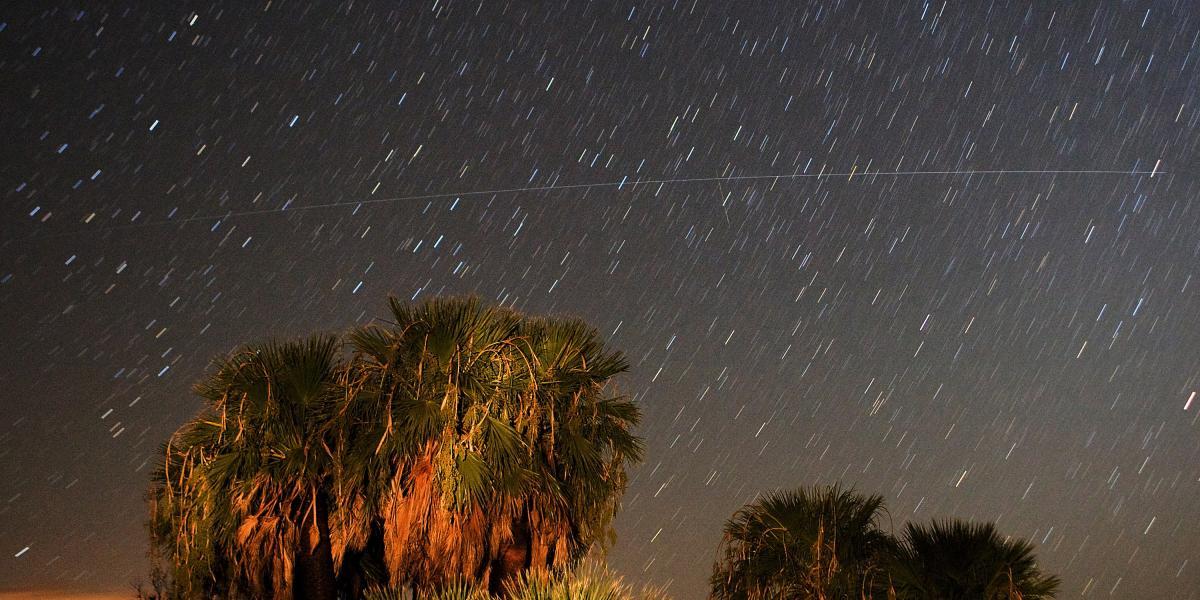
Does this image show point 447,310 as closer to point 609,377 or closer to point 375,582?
point 609,377

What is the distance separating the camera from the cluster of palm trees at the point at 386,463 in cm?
1470

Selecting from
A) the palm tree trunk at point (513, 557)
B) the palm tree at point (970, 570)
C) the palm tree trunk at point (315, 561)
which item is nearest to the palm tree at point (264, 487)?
the palm tree trunk at point (315, 561)

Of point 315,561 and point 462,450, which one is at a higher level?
point 462,450

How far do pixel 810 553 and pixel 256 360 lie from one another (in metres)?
9.42

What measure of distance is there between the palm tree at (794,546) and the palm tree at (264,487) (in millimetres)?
6711

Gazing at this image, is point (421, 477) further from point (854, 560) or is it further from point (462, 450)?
point (854, 560)

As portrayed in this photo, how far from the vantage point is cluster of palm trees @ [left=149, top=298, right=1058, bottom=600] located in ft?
48.3

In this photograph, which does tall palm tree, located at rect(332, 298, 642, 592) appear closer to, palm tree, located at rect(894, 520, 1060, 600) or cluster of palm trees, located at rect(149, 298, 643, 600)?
cluster of palm trees, located at rect(149, 298, 643, 600)

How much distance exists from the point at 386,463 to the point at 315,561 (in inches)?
77.5

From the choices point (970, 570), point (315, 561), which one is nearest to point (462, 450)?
point (315, 561)

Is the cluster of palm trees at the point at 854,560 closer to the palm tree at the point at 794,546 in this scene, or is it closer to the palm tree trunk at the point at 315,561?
the palm tree at the point at 794,546

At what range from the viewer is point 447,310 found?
50.6ft

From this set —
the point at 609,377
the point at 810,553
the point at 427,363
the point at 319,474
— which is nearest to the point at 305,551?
the point at 319,474

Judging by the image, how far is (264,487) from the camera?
15164mm
